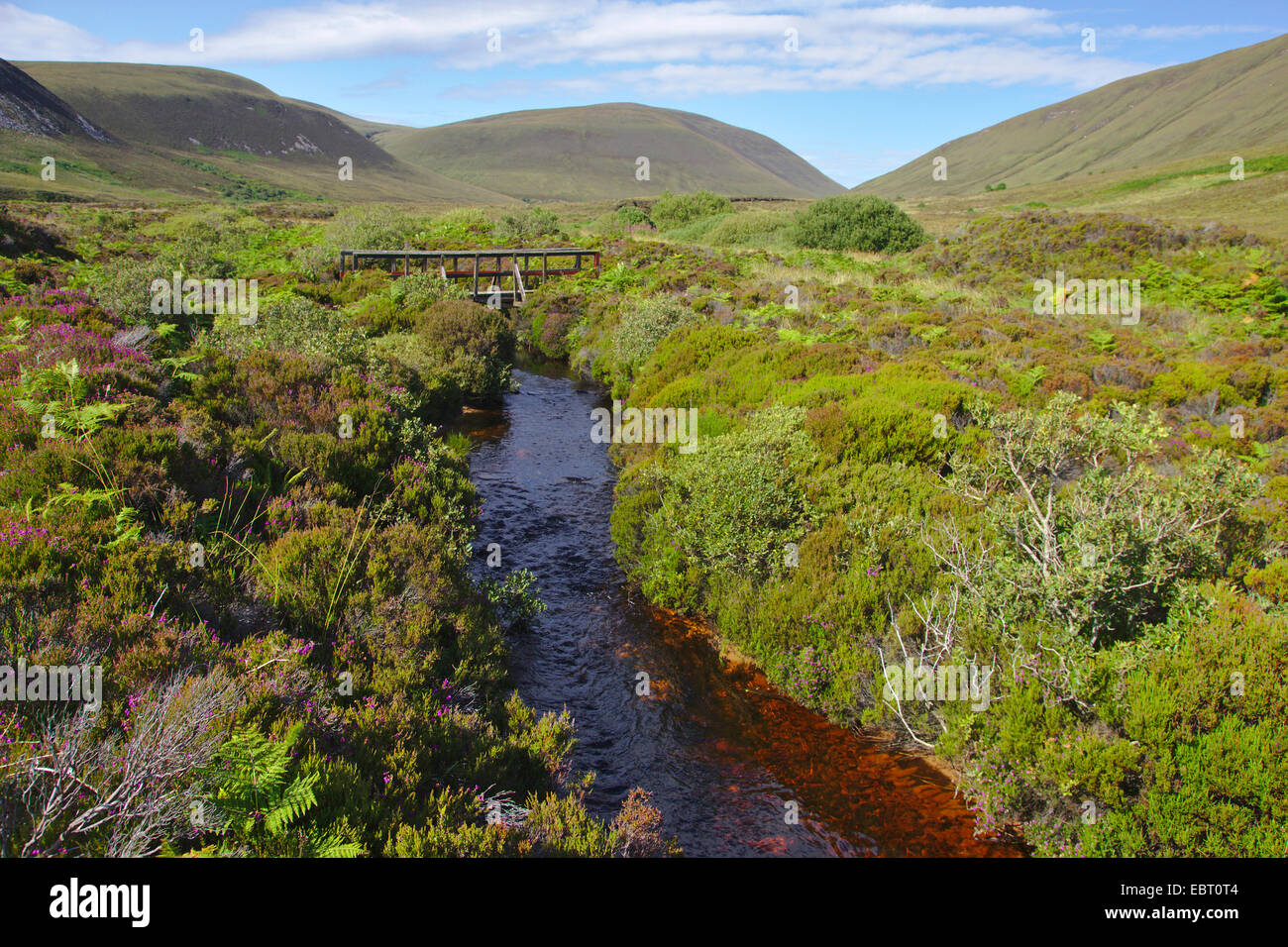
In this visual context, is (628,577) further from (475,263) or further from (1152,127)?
(1152,127)

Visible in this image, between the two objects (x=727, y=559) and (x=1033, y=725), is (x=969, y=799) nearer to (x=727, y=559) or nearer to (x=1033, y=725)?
(x=1033, y=725)

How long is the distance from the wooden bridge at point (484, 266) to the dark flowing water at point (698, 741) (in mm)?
18092

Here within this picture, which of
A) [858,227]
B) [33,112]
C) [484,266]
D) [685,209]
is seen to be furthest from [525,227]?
[33,112]

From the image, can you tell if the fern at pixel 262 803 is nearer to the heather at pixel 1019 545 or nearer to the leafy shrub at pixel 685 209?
the heather at pixel 1019 545

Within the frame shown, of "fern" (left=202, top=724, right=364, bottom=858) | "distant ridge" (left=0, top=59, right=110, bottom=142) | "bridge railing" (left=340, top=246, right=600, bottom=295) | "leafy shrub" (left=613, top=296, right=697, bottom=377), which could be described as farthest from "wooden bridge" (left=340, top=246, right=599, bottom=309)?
"distant ridge" (left=0, top=59, right=110, bottom=142)

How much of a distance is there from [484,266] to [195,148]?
140762 mm

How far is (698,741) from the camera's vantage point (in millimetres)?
6828

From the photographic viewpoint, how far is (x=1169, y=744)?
4.74 m

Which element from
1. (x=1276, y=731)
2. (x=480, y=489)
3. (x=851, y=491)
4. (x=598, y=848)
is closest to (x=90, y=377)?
(x=480, y=489)

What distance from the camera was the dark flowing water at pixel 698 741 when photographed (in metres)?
5.68

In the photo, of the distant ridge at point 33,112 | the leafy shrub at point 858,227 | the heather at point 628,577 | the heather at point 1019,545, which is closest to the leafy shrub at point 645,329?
the heather at point 1019,545

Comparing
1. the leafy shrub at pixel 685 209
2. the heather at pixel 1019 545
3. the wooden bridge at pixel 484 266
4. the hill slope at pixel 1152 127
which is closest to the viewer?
the heather at pixel 1019 545
